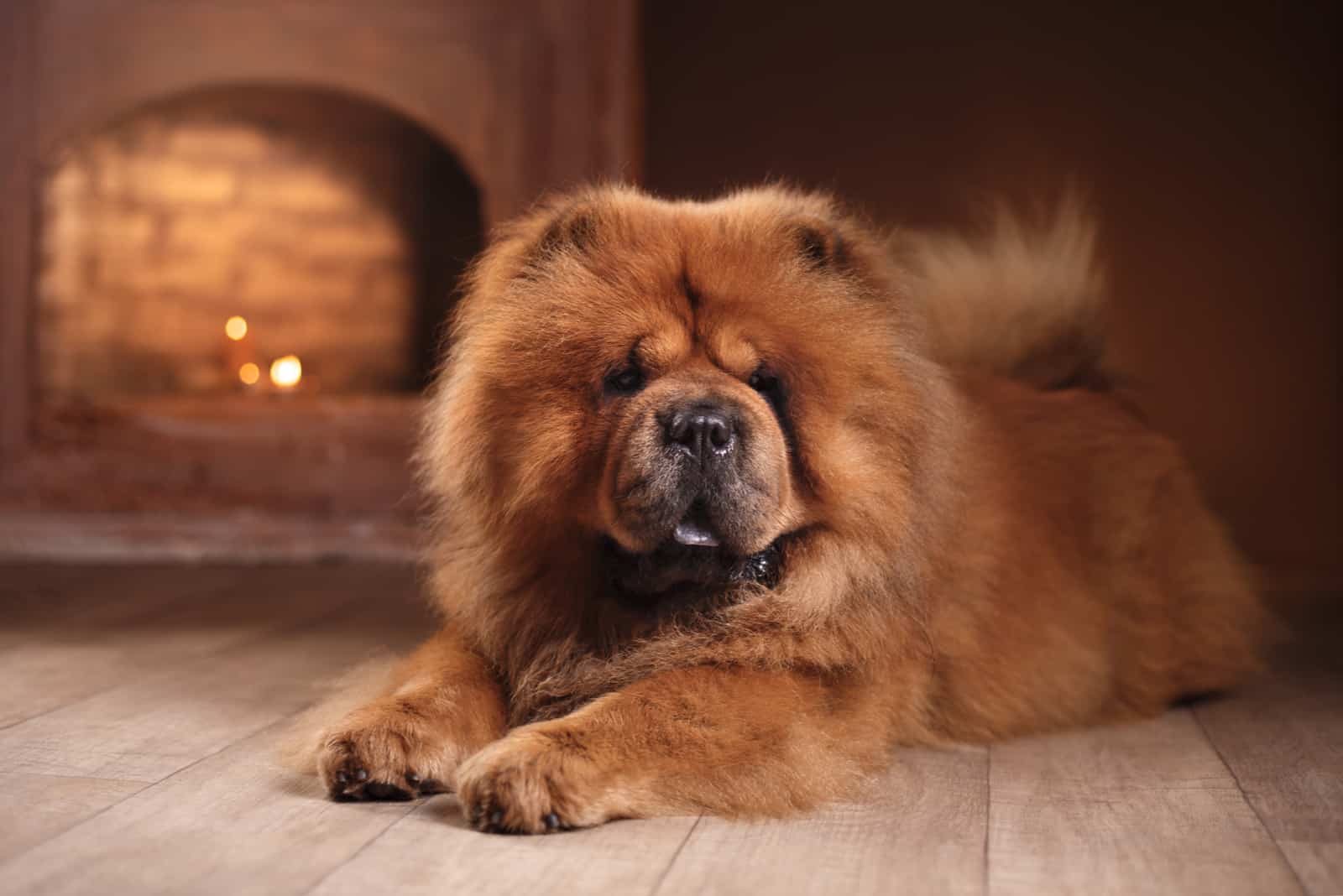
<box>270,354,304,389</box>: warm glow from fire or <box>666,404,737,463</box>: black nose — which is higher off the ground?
<box>270,354,304,389</box>: warm glow from fire

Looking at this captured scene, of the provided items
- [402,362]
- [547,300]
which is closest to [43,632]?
[547,300]

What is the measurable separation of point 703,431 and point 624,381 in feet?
0.53

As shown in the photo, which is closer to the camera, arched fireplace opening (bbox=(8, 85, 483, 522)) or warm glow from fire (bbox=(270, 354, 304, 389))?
arched fireplace opening (bbox=(8, 85, 483, 522))

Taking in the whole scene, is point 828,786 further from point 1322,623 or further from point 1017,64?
point 1017,64

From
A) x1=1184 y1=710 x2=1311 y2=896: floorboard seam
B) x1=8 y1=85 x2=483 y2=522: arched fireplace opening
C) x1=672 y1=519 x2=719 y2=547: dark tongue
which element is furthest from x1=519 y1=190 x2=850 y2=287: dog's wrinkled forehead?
x1=8 y1=85 x2=483 y2=522: arched fireplace opening

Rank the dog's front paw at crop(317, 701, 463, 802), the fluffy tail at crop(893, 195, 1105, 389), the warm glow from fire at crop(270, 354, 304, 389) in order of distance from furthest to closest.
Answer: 1. the warm glow from fire at crop(270, 354, 304, 389)
2. the fluffy tail at crop(893, 195, 1105, 389)
3. the dog's front paw at crop(317, 701, 463, 802)

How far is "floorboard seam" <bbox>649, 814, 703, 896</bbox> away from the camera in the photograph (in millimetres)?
1272

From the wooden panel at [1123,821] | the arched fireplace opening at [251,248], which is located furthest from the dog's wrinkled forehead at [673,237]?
the arched fireplace opening at [251,248]

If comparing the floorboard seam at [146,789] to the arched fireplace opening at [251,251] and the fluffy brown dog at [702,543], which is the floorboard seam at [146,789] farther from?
the arched fireplace opening at [251,251]

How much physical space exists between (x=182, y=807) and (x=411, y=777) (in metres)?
0.24

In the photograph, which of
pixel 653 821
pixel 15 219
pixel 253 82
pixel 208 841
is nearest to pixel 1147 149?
pixel 253 82

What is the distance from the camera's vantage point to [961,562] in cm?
190

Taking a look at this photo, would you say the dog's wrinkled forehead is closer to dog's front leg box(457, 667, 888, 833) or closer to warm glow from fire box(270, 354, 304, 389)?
dog's front leg box(457, 667, 888, 833)

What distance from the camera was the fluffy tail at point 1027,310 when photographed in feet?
8.24
